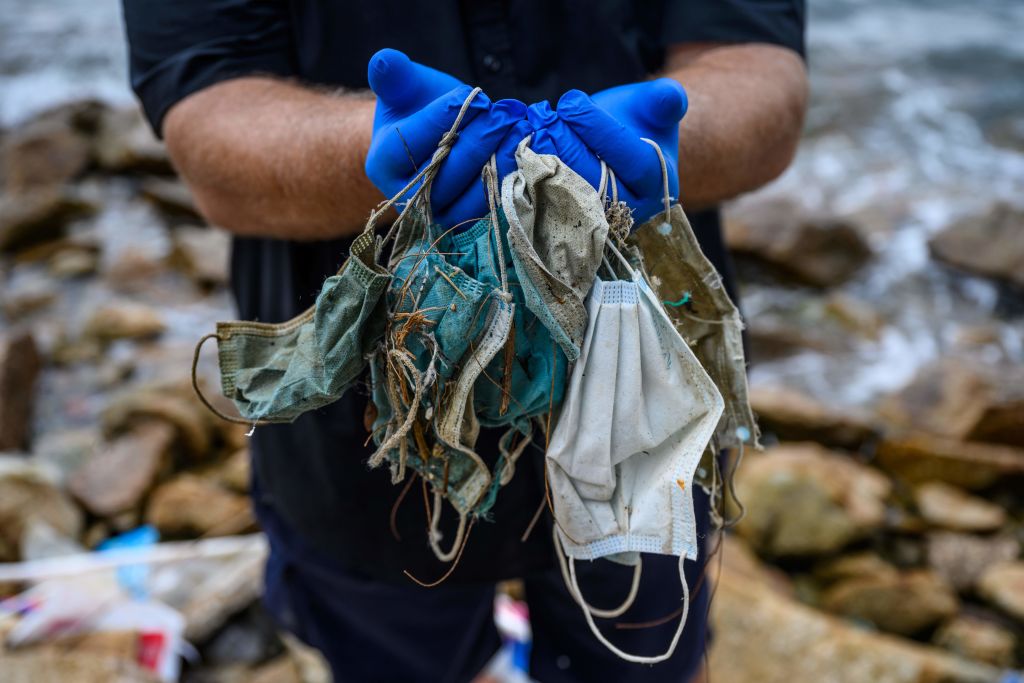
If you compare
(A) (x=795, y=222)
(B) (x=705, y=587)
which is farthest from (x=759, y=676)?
(A) (x=795, y=222)

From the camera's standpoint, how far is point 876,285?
599 centimetres

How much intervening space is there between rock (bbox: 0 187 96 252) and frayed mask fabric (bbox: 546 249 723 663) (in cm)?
626

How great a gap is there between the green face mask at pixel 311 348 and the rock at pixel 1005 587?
2905mm

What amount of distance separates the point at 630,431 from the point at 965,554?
2898 mm

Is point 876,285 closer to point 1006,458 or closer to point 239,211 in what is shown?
point 1006,458

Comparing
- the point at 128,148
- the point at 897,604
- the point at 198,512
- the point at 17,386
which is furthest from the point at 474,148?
the point at 128,148

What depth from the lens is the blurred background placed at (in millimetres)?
2463

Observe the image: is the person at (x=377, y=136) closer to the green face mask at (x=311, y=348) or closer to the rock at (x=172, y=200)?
the green face mask at (x=311, y=348)

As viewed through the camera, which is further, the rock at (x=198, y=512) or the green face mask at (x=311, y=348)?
the rock at (x=198, y=512)

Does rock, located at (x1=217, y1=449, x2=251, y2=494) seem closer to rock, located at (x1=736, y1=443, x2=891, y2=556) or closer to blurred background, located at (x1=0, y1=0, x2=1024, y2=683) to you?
blurred background, located at (x1=0, y1=0, x2=1024, y2=683)

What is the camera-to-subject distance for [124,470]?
346 cm

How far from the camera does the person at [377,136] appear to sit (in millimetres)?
1435

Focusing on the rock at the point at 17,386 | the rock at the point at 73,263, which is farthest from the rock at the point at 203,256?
the rock at the point at 17,386

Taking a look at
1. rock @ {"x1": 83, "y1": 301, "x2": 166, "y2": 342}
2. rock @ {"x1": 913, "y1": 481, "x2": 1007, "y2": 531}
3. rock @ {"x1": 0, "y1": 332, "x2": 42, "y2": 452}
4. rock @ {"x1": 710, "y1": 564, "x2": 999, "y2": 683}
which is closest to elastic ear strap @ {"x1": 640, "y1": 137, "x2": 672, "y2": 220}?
rock @ {"x1": 710, "y1": 564, "x2": 999, "y2": 683}
